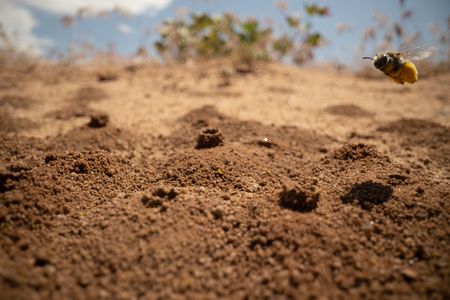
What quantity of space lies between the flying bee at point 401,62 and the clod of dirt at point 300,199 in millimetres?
1170

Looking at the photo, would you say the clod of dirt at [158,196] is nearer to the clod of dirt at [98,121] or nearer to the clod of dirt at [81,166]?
the clod of dirt at [81,166]

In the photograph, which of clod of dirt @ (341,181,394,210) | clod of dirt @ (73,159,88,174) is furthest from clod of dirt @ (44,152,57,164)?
clod of dirt @ (341,181,394,210)

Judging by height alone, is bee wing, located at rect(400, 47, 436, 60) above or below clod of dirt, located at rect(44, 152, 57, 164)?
above

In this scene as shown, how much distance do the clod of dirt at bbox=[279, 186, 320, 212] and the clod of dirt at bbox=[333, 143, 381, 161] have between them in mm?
980

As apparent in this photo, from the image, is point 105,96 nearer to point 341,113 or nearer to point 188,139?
point 188,139

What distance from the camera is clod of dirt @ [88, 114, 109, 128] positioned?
148 inches

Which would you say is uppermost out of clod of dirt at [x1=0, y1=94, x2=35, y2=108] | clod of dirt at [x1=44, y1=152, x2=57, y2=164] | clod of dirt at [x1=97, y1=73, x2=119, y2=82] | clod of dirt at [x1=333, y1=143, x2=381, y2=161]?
clod of dirt at [x1=97, y1=73, x2=119, y2=82]

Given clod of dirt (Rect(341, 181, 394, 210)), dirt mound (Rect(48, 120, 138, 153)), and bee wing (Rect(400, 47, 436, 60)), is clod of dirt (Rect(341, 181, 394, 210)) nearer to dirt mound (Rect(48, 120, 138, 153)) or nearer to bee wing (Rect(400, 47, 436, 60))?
bee wing (Rect(400, 47, 436, 60))

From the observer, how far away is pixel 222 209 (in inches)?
82.3

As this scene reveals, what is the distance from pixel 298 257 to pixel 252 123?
2.46 metres

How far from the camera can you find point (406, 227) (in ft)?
6.29

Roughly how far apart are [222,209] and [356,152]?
1588 mm

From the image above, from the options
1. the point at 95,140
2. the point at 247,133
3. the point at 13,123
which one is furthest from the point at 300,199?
the point at 13,123

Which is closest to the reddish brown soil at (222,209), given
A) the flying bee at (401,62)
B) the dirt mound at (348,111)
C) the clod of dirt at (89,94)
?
the dirt mound at (348,111)
